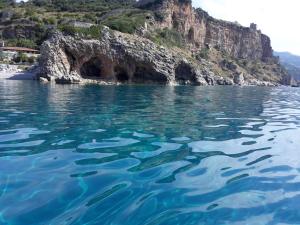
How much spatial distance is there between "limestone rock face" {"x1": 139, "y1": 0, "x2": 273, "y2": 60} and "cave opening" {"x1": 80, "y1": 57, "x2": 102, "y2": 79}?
1264 inches

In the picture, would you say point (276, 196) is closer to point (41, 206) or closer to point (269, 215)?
point (269, 215)

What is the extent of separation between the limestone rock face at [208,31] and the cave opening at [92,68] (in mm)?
32098

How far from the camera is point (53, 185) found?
217 inches

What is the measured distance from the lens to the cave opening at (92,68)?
56.9m

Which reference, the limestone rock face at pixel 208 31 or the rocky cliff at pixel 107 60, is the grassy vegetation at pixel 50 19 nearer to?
the limestone rock face at pixel 208 31

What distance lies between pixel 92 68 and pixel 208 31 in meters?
75.2

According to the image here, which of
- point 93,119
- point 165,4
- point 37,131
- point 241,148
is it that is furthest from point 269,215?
point 165,4

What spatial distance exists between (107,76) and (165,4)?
155 ft

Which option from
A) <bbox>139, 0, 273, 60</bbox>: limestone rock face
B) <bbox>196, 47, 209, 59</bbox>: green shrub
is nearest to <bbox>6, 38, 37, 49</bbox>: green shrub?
<bbox>139, 0, 273, 60</bbox>: limestone rock face

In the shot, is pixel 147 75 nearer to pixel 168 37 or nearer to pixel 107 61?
pixel 107 61

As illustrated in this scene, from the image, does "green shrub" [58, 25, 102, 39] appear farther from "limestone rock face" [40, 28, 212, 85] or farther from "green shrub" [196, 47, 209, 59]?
"green shrub" [196, 47, 209, 59]

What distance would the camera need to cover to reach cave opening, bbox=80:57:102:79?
187 ft

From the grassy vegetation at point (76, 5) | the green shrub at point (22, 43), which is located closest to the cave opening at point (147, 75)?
the green shrub at point (22, 43)

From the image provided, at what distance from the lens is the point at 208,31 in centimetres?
12412
